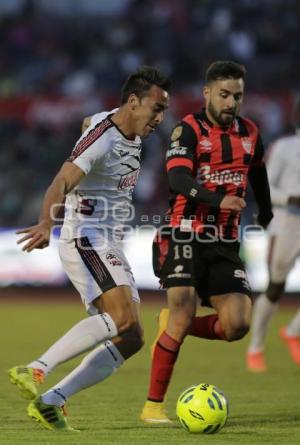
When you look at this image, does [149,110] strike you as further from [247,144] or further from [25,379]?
[25,379]

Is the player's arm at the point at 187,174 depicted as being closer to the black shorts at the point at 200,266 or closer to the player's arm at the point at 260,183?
the black shorts at the point at 200,266

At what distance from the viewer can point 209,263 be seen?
6809 mm

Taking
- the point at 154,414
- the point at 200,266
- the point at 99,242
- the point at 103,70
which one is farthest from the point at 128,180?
the point at 103,70

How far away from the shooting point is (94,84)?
20.9 m

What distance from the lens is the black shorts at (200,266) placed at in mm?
6668

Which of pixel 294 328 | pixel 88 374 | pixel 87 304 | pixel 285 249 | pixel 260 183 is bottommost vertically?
pixel 294 328

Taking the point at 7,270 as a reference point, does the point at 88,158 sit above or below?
above

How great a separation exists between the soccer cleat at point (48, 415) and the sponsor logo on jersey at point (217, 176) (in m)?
1.72

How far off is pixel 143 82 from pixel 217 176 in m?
0.76

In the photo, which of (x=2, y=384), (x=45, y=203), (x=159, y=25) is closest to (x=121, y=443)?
(x=45, y=203)

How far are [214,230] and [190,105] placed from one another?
12197 mm

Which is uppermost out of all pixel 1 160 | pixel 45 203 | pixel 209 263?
pixel 45 203

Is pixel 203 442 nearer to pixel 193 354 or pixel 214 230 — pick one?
pixel 214 230

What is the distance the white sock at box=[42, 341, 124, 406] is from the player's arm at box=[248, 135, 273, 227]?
1.54m
